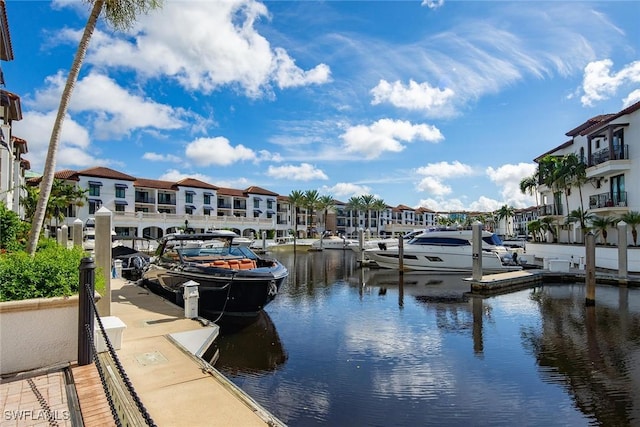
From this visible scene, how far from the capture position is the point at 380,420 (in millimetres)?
5801

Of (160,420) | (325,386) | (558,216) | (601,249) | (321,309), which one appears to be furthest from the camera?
(558,216)

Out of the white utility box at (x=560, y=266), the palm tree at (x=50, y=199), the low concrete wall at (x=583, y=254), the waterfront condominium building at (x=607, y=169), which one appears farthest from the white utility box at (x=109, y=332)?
the waterfront condominium building at (x=607, y=169)

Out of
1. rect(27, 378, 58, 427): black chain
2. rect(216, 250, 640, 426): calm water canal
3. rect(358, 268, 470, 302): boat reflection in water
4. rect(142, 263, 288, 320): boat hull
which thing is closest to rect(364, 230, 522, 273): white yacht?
rect(358, 268, 470, 302): boat reflection in water

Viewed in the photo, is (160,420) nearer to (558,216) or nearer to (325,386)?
(325,386)

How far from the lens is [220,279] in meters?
10.4

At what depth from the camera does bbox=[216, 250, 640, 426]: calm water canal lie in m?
6.06

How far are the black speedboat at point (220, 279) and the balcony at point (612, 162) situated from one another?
25.0 metres

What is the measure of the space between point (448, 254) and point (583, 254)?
809 centimetres

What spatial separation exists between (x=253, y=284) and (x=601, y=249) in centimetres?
2245

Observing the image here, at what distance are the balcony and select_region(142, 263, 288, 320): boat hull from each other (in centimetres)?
2528

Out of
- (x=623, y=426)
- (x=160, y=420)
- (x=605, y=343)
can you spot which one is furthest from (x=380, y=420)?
(x=605, y=343)

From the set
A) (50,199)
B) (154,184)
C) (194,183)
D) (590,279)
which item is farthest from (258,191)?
(590,279)

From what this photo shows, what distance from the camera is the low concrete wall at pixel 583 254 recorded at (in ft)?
66.9

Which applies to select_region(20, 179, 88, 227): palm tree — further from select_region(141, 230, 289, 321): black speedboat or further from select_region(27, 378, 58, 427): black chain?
select_region(27, 378, 58, 427): black chain
